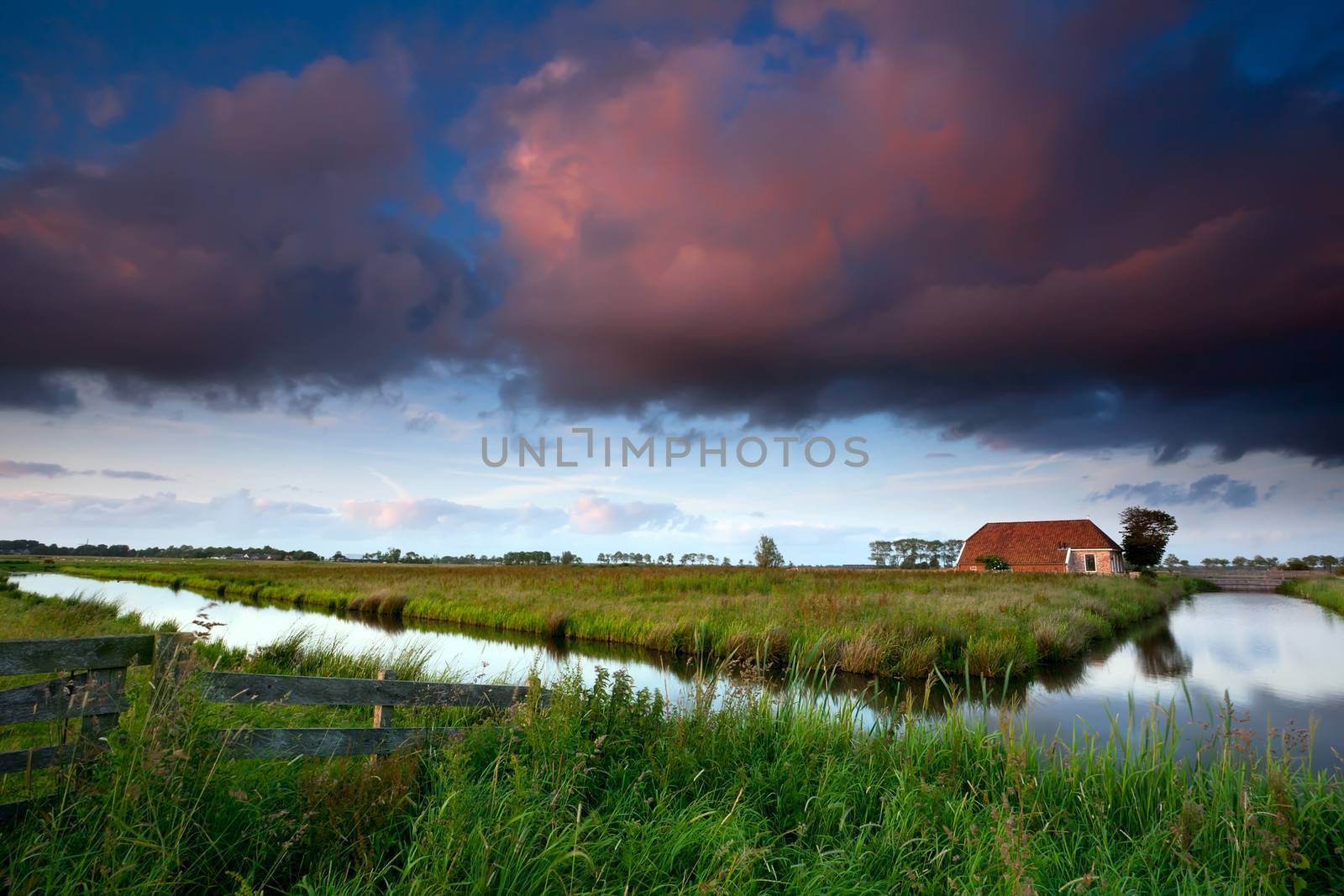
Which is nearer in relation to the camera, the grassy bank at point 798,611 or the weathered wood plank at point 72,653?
the weathered wood plank at point 72,653

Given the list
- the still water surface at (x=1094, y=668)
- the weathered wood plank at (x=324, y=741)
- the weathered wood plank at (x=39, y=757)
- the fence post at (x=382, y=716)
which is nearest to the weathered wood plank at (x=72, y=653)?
the weathered wood plank at (x=39, y=757)

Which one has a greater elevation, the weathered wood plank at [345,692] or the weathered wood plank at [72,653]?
the weathered wood plank at [72,653]

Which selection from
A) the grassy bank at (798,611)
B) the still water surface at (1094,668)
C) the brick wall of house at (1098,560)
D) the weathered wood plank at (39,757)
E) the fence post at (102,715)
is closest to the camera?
the weathered wood plank at (39,757)

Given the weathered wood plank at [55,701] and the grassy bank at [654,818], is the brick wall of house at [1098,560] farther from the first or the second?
the weathered wood plank at [55,701]

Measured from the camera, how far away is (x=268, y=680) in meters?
4.99

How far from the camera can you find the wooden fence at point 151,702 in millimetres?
3777

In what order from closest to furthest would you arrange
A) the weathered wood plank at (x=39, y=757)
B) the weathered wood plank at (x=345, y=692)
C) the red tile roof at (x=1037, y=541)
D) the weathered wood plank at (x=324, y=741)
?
the weathered wood plank at (x=39, y=757) → the weathered wood plank at (x=324, y=741) → the weathered wood plank at (x=345, y=692) → the red tile roof at (x=1037, y=541)

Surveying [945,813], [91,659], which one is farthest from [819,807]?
[91,659]

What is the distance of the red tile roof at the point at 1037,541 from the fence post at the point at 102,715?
215 feet

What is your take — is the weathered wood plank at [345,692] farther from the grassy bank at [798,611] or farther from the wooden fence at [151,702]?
the grassy bank at [798,611]

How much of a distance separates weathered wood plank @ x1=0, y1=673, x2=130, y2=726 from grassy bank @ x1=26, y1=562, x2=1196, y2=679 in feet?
21.0

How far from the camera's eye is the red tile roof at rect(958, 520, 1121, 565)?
2307 inches

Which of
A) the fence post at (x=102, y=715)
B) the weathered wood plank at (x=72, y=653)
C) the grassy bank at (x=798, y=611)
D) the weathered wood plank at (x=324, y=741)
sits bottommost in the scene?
the grassy bank at (x=798, y=611)

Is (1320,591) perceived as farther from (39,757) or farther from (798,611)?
(39,757)
